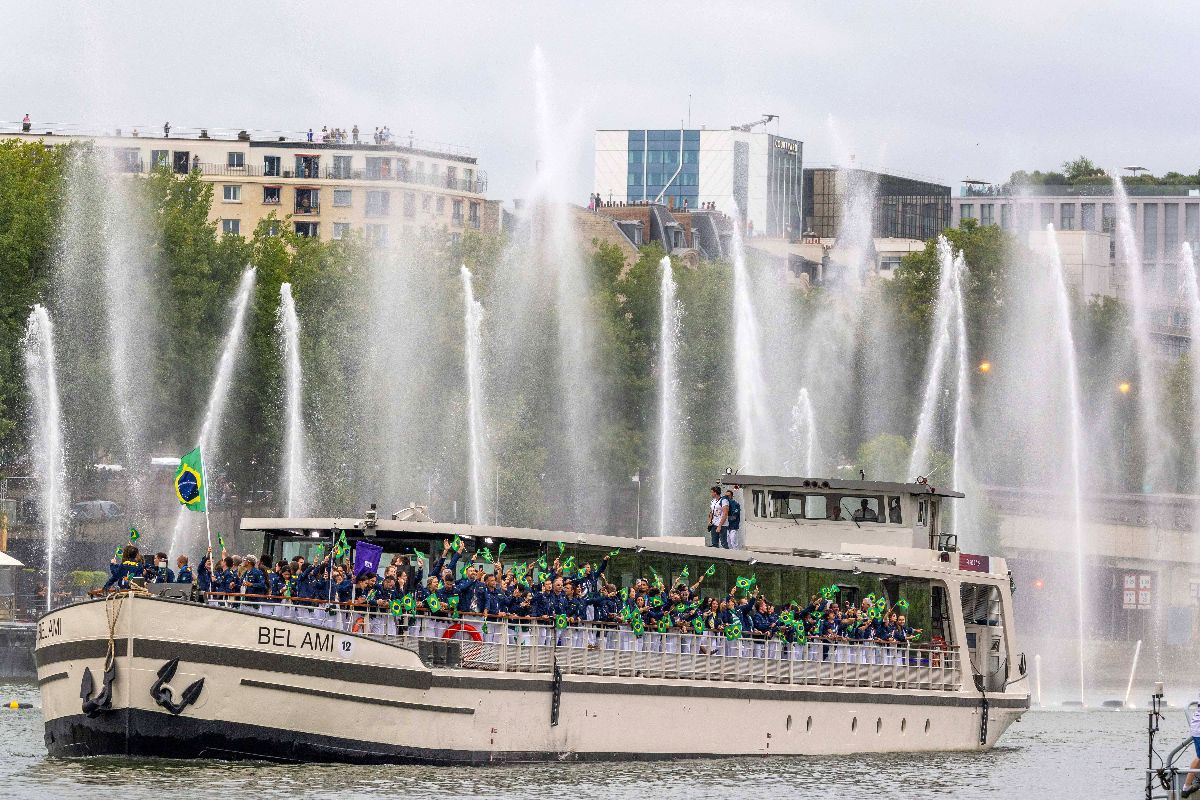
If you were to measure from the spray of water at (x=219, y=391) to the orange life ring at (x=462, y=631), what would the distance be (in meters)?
42.2

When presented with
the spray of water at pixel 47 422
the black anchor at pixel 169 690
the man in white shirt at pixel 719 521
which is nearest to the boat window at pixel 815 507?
the man in white shirt at pixel 719 521

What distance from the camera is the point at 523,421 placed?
90.8m

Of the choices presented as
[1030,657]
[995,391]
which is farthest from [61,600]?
[995,391]

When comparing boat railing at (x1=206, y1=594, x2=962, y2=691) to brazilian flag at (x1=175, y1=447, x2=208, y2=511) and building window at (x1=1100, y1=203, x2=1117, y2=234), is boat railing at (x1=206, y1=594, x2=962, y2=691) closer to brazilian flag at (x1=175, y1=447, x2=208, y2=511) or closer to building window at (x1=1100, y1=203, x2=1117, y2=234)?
brazilian flag at (x1=175, y1=447, x2=208, y2=511)

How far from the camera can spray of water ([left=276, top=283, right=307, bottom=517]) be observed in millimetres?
85938

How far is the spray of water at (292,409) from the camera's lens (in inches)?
3383

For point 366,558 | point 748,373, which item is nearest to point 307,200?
point 748,373

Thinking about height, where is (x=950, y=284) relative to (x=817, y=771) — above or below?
above

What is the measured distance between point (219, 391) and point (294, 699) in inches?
1868

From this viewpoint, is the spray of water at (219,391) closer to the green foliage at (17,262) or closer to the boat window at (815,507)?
the green foliage at (17,262)

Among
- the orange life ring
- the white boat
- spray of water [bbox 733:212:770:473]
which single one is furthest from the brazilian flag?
spray of water [bbox 733:212:770:473]

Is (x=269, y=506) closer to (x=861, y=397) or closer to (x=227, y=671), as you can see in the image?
(x=861, y=397)

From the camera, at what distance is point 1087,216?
168m

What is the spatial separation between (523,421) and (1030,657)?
780 inches
